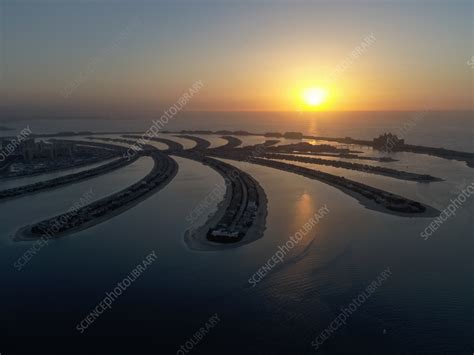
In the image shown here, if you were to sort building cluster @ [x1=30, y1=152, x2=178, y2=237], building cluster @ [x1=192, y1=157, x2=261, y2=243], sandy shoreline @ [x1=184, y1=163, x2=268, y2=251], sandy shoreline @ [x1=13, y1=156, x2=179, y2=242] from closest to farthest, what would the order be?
sandy shoreline @ [x1=184, y1=163, x2=268, y2=251] → building cluster @ [x1=192, y1=157, x2=261, y2=243] → sandy shoreline @ [x1=13, y1=156, x2=179, y2=242] → building cluster @ [x1=30, y1=152, x2=178, y2=237]

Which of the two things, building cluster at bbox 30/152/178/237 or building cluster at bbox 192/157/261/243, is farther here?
building cluster at bbox 30/152/178/237

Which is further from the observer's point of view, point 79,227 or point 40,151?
point 40,151

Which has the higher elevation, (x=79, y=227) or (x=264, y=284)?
(x=264, y=284)

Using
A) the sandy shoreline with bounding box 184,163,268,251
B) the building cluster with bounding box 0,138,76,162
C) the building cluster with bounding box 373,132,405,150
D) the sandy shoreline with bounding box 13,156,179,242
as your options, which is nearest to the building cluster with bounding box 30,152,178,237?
the sandy shoreline with bounding box 13,156,179,242

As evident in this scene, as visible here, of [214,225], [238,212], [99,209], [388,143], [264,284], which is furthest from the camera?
[388,143]

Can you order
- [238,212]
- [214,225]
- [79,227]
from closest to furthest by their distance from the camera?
[214,225], [79,227], [238,212]

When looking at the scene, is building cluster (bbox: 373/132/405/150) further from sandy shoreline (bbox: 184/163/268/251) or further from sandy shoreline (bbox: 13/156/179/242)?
sandy shoreline (bbox: 13/156/179/242)

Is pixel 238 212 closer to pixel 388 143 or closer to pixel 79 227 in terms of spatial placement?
pixel 79 227

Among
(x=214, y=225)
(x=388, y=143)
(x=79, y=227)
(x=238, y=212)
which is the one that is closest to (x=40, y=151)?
(x=79, y=227)
